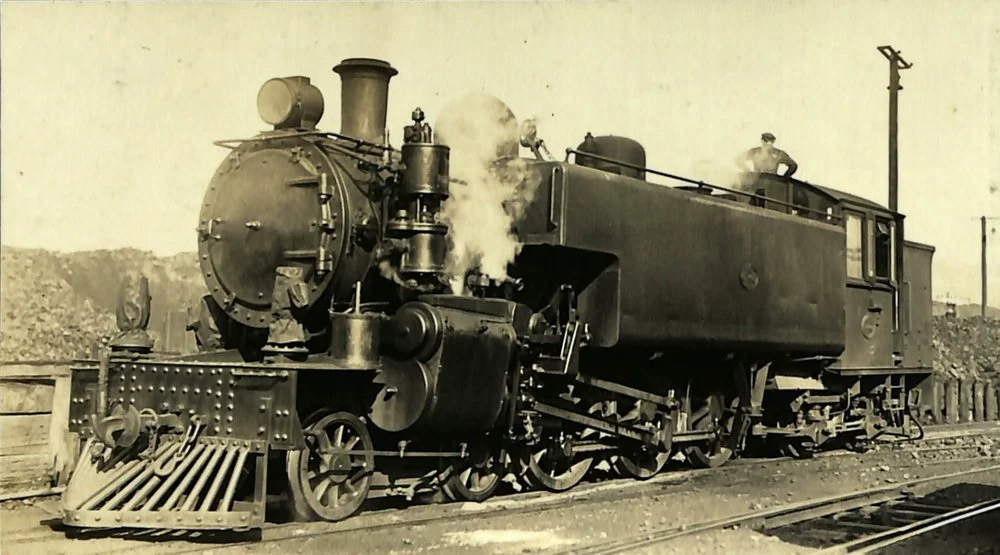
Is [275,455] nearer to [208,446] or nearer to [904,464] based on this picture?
[208,446]

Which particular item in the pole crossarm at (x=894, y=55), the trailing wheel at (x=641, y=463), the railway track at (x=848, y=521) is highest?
the pole crossarm at (x=894, y=55)

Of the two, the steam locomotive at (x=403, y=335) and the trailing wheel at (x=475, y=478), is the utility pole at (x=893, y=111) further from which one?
the trailing wheel at (x=475, y=478)

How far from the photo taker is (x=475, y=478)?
7605mm

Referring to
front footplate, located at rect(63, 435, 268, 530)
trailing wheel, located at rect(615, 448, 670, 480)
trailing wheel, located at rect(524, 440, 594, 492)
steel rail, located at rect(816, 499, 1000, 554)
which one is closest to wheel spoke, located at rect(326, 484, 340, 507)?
front footplate, located at rect(63, 435, 268, 530)

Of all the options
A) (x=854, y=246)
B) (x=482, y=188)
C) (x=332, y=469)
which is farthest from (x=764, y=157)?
(x=332, y=469)

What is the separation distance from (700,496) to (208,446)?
390cm

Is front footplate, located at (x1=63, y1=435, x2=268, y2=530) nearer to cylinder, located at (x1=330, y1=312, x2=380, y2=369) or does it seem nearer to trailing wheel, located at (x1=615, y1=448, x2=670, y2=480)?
cylinder, located at (x1=330, y1=312, x2=380, y2=369)

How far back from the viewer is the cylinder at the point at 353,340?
6434 mm

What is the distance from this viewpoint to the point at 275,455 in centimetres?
651

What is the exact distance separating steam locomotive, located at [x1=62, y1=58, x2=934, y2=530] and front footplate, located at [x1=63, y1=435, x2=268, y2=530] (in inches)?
0.6

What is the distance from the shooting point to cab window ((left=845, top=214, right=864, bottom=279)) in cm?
1169

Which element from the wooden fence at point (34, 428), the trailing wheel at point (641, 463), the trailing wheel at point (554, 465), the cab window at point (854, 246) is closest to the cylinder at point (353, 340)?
the trailing wheel at point (554, 465)

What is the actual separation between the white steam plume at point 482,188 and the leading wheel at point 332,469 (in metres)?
1.32

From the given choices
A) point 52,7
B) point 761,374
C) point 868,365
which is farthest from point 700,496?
point 52,7
